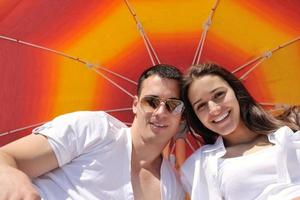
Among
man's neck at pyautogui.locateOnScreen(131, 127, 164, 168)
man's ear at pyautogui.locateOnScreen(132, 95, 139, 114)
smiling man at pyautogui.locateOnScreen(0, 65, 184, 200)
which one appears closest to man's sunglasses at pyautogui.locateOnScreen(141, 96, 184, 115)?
smiling man at pyautogui.locateOnScreen(0, 65, 184, 200)

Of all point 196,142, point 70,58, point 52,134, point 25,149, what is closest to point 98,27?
point 70,58

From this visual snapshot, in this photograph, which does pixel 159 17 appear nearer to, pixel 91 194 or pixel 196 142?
pixel 196 142

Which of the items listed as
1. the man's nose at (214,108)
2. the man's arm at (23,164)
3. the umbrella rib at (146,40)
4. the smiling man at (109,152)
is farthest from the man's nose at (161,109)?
the man's arm at (23,164)

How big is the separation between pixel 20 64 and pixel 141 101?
988 mm

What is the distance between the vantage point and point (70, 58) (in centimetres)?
294

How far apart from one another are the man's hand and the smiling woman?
1452 millimetres

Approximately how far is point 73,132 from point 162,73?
2.87 feet

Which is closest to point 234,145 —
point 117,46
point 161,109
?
point 161,109

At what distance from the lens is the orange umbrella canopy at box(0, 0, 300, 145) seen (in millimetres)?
2809

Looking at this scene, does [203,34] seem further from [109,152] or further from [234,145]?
[109,152]

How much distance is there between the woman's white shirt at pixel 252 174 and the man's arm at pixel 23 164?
1.13 m

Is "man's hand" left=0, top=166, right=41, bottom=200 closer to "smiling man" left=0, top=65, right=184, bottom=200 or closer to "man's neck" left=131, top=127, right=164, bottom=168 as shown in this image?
"smiling man" left=0, top=65, right=184, bottom=200

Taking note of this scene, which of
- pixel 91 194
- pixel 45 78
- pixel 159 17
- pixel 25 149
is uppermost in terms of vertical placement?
pixel 159 17

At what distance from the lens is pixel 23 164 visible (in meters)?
2.18
